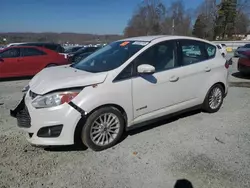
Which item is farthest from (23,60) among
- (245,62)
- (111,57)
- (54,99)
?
(245,62)

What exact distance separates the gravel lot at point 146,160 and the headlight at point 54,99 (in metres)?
0.75

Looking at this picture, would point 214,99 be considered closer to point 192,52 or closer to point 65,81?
point 192,52

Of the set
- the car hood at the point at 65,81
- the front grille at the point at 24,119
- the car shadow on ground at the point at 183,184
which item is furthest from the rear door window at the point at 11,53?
the car shadow on ground at the point at 183,184

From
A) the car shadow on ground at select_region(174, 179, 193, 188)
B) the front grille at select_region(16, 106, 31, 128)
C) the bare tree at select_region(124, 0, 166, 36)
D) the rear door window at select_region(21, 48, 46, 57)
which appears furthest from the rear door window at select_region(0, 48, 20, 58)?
the bare tree at select_region(124, 0, 166, 36)

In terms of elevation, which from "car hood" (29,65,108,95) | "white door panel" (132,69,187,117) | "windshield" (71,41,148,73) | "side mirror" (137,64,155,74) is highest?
"windshield" (71,41,148,73)

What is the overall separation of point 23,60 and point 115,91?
24.9 feet

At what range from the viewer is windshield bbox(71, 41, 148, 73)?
384cm

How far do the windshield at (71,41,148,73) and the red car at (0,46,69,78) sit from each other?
247 inches

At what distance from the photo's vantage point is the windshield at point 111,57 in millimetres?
3840

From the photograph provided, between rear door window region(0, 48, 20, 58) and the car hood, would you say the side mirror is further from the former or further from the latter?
rear door window region(0, 48, 20, 58)

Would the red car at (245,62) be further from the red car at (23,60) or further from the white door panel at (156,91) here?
the red car at (23,60)

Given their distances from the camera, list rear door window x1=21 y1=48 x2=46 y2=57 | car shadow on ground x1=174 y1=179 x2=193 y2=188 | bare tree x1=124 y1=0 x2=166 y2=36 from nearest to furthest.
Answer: car shadow on ground x1=174 y1=179 x2=193 y2=188
rear door window x1=21 y1=48 x2=46 y2=57
bare tree x1=124 y1=0 x2=166 y2=36

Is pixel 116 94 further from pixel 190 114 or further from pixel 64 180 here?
pixel 190 114

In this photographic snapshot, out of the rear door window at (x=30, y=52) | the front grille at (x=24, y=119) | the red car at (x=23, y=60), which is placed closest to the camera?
the front grille at (x=24, y=119)
